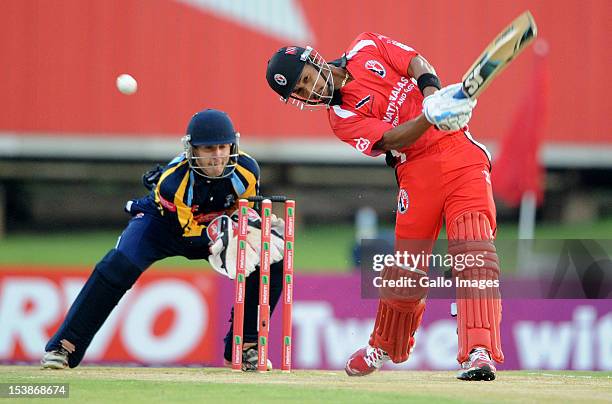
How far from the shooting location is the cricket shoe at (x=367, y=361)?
20.3ft

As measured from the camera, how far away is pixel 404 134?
5.43 metres

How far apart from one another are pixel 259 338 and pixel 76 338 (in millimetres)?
1228

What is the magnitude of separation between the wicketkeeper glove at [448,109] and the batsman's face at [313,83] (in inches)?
28.7

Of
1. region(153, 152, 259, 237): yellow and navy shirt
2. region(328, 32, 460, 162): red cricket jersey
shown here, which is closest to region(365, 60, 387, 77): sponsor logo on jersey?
region(328, 32, 460, 162): red cricket jersey

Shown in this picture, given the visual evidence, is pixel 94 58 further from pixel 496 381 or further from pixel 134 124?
pixel 496 381

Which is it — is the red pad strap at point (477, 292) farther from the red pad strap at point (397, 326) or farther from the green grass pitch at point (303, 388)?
the red pad strap at point (397, 326)

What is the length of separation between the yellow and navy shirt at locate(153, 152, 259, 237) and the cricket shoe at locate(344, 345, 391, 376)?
3.73ft

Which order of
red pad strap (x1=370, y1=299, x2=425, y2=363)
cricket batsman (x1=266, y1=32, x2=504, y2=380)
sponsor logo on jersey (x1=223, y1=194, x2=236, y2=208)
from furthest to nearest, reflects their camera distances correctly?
sponsor logo on jersey (x1=223, y1=194, x2=236, y2=208)
red pad strap (x1=370, y1=299, x2=425, y2=363)
cricket batsman (x1=266, y1=32, x2=504, y2=380)

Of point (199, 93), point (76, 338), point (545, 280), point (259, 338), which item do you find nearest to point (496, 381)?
point (259, 338)

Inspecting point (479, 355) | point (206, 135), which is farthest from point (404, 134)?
point (206, 135)

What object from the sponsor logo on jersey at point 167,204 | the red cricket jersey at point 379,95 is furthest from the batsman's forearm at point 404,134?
the sponsor logo on jersey at point 167,204

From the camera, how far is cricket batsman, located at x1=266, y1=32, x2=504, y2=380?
546 centimetres

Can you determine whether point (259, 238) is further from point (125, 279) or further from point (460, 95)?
point (460, 95)

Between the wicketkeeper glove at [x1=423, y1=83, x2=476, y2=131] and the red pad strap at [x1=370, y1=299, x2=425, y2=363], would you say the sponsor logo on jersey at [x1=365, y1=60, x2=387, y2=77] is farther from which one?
the red pad strap at [x1=370, y1=299, x2=425, y2=363]
